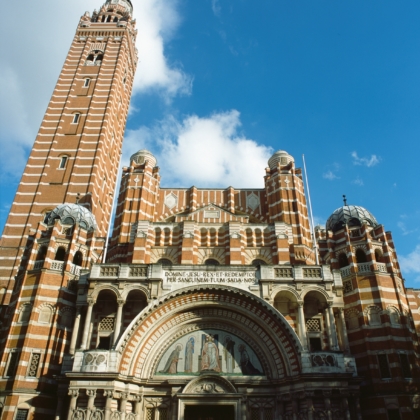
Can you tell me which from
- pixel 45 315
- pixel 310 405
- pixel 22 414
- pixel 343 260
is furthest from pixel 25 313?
pixel 343 260

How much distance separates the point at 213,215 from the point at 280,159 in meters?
9.07

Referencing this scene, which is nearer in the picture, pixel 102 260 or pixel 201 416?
pixel 201 416

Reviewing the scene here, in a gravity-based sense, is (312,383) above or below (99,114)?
below

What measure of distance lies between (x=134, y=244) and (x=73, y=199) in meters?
11.3

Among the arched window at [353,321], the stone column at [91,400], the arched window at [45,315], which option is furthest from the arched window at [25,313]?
the arched window at [353,321]

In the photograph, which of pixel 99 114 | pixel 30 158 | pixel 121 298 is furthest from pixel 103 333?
pixel 99 114

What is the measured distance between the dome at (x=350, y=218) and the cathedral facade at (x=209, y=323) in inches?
4.2

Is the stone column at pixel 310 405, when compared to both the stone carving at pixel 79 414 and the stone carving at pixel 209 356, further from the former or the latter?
the stone carving at pixel 79 414

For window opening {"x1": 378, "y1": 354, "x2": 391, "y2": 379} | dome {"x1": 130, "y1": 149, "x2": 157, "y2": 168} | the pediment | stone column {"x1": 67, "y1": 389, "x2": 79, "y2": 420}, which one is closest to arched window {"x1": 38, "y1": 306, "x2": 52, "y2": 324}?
stone column {"x1": 67, "y1": 389, "x2": 79, "y2": 420}

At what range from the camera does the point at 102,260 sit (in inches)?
1192

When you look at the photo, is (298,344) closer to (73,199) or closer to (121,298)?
Answer: (121,298)

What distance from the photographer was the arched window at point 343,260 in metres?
29.0

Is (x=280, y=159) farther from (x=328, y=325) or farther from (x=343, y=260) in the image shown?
(x=328, y=325)

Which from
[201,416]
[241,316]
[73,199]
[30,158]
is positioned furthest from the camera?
[30,158]
